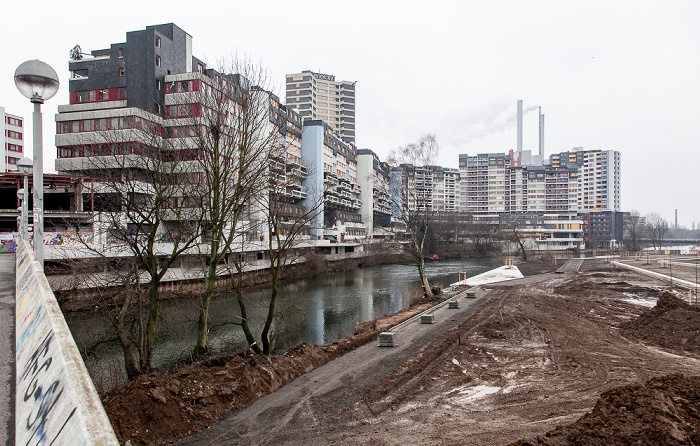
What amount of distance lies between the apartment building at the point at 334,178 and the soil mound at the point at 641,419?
6074 cm

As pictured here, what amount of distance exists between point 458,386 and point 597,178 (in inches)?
7718

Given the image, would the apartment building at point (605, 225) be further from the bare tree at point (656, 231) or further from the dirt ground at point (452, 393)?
the dirt ground at point (452, 393)

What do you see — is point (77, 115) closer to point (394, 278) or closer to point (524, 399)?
point (394, 278)

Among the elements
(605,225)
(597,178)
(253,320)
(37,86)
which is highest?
(597,178)

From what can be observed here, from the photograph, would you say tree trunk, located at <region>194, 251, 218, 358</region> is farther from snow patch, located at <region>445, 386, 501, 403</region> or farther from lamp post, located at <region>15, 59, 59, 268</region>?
snow patch, located at <region>445, 386, 501, 403</region>

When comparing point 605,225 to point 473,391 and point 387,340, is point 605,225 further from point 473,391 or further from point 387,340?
point 473,391

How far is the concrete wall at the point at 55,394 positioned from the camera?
2535 mm

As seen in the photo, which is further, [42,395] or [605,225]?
[605,225]

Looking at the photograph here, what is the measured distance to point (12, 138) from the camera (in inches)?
2985

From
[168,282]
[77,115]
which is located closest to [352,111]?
[77,115]

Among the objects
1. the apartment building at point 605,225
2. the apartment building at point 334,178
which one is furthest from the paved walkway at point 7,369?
the apartment building at point 605,225

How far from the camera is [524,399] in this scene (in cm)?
967

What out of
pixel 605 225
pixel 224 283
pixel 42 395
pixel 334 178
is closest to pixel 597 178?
pixel 605 225

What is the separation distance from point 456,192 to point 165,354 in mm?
177803
